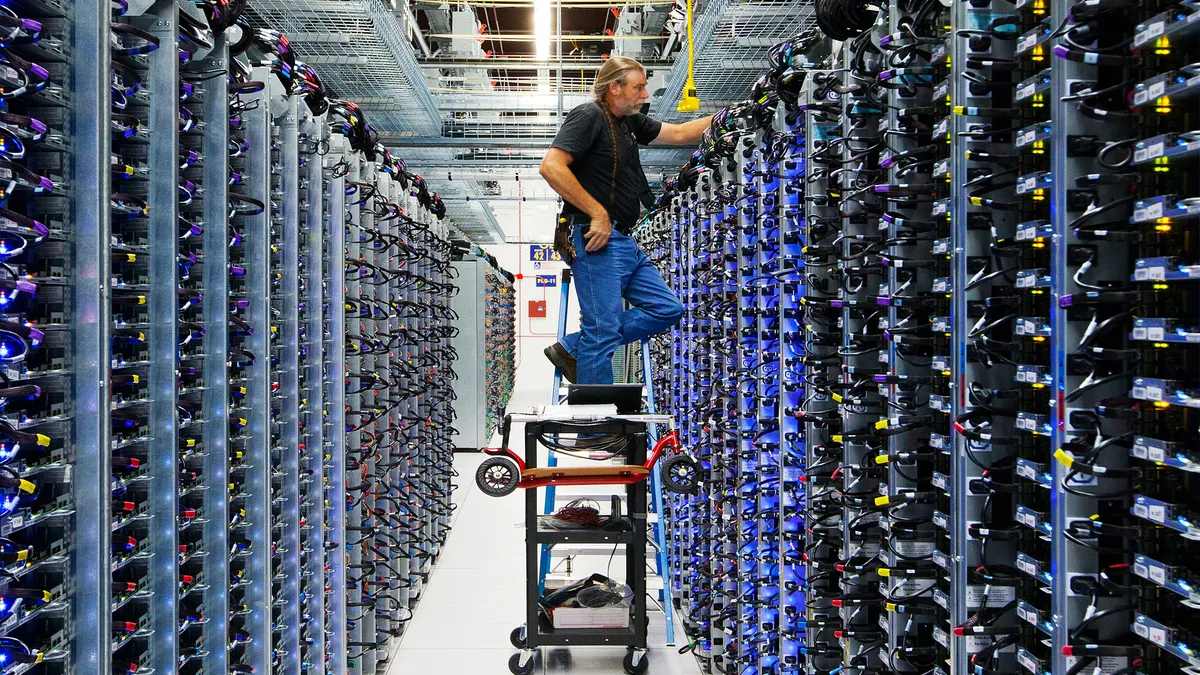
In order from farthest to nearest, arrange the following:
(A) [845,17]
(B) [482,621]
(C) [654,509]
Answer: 1. (B) [482,621]
2. (C) [654,509]
3. (A) [845,17]

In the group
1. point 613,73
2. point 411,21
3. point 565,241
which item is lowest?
point 565,241

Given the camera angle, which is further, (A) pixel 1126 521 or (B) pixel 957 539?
(B) pixel 957 539

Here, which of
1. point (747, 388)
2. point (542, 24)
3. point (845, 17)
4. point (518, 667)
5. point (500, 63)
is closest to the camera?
point (845, 17)

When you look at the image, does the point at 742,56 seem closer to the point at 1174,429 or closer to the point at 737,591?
the point at 737,591

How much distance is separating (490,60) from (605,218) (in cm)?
646

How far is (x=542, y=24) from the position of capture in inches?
323

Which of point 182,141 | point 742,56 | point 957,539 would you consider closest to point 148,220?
point 182,141

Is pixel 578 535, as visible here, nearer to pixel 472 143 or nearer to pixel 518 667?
pixel 518 667

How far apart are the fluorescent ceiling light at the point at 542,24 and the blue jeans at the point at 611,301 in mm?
4102

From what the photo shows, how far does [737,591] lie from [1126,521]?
263cm

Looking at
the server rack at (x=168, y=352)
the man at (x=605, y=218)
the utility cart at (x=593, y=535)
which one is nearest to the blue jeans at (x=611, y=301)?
the man at (x=605, y=218)

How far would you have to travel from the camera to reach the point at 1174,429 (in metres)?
1.82

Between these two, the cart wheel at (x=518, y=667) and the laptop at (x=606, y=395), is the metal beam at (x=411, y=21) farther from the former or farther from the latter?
the cart wheel at (x=518, y=667)

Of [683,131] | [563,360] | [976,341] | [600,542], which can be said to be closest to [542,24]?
[683,131]
